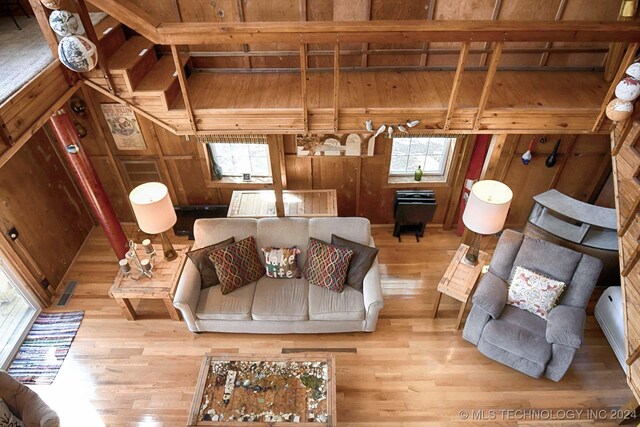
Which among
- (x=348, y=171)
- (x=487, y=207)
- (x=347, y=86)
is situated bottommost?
(x=348, y=171)

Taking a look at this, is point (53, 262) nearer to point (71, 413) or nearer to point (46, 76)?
point (71, 413)

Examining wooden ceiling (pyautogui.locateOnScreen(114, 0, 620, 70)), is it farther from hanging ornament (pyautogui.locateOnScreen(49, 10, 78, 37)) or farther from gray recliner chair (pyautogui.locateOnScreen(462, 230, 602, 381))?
gray recliner chair (pyautogui.locateOnScreen(462, 230, 602, 381))

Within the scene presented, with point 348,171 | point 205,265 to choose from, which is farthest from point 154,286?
point 348,171

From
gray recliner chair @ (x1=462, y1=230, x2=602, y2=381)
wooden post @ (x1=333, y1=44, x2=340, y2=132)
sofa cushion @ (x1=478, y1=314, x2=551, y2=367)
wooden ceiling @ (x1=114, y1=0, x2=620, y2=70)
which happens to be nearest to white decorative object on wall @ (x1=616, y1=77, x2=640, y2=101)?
wooden ceiling @ (x1=114, y1=0, x2=620, y2=70)

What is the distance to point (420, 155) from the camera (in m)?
4.90

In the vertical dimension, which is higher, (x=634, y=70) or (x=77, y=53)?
(x=77, y=53)

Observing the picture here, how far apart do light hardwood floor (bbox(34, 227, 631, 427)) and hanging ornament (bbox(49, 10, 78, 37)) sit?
9.22 ft

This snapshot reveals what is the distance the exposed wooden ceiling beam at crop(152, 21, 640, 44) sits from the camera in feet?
9.59

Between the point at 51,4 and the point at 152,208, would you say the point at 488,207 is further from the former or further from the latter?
the point at 51,4

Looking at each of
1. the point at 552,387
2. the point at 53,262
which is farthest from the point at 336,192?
the point at 53,262

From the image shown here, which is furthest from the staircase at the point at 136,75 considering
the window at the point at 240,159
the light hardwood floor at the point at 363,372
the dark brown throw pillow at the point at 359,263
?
the light hardwood floor at the point at 363,372

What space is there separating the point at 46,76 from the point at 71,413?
293cm

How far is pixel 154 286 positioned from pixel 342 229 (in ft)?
6.61

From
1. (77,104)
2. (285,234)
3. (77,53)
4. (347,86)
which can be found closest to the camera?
(77,53)
